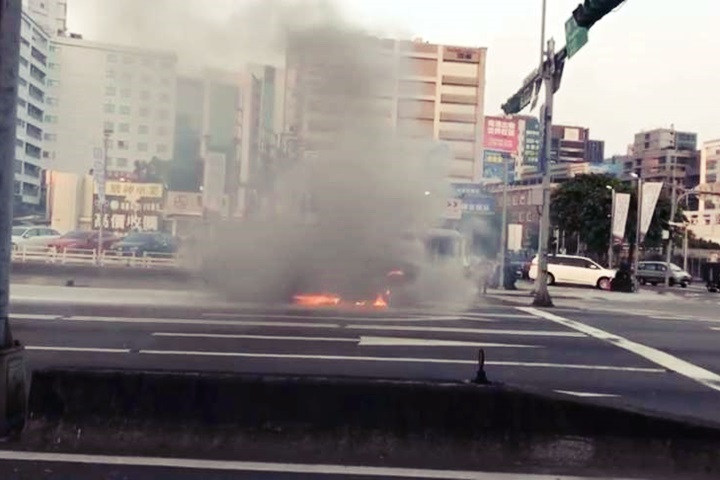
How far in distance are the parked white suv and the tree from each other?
23.5 metres

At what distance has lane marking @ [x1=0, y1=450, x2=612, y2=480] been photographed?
5766 millimetres

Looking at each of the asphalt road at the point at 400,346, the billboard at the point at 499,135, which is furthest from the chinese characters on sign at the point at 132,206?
the billboard at the point at 499,135

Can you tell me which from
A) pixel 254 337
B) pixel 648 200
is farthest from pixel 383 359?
pixel 648 200

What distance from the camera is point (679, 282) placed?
49531 millimetres

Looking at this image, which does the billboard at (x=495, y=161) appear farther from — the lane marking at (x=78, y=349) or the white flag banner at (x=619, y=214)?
the lane marking at (x=78, y=349)

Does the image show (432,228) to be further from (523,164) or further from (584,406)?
(523,164)

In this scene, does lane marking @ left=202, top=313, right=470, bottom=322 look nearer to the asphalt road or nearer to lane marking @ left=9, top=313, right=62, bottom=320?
the asphalt road

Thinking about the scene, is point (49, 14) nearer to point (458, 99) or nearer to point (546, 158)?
point (458, 99)

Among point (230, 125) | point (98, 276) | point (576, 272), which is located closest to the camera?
point (230, 125)

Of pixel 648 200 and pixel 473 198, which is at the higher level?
pixel 648 200

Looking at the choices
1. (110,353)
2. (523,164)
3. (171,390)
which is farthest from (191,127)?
(523,164)

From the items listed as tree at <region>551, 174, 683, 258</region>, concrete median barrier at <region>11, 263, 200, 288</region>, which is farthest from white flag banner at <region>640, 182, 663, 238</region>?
concrete median barrier at <region>11, 263, 200, 288</region>

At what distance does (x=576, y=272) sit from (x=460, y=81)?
772 inches

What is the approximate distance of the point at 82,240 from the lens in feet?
74.8
